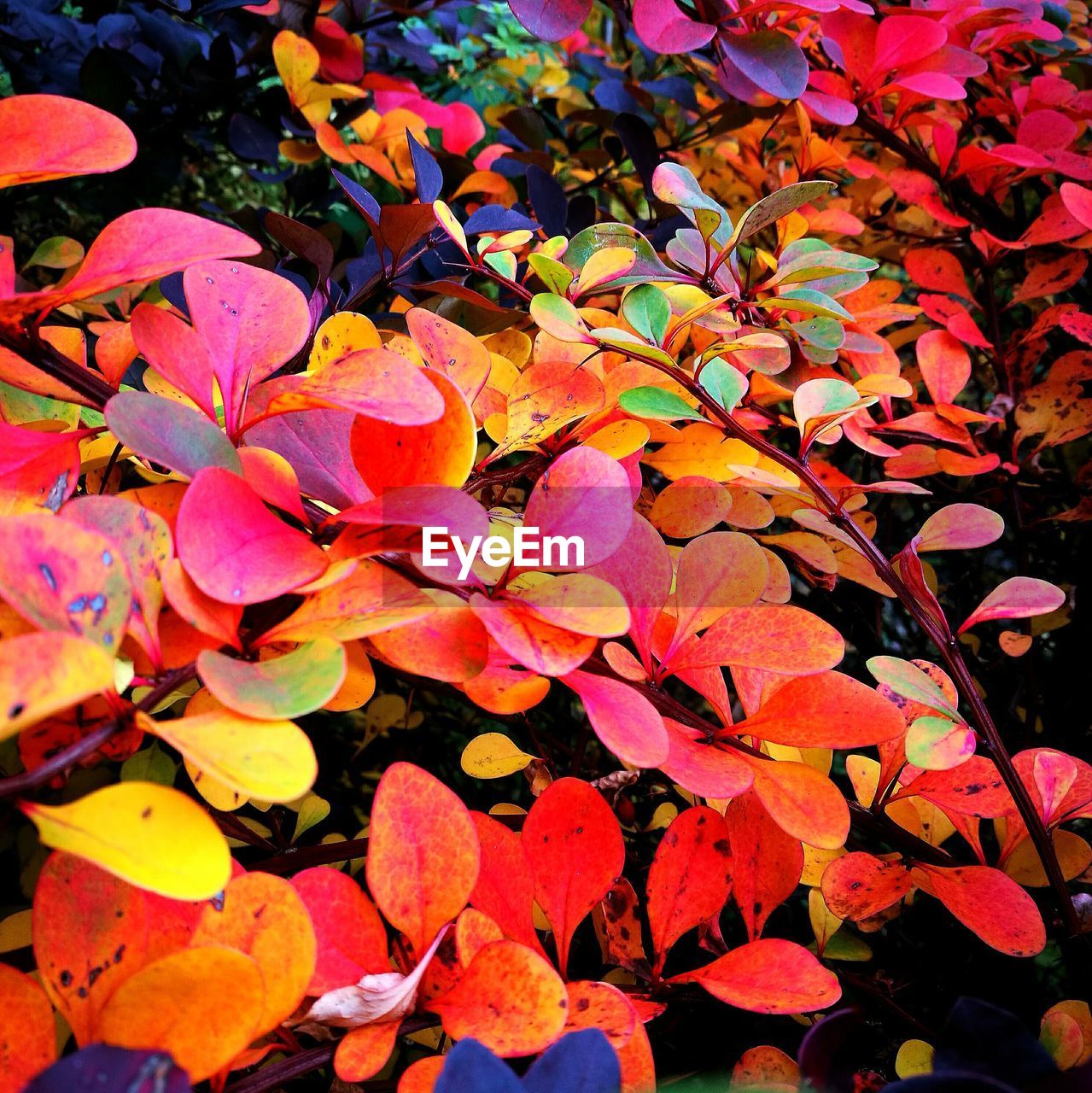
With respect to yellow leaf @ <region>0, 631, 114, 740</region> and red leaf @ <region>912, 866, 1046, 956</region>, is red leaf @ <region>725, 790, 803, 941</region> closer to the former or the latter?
red leaf @ <region>912, 866, 1046, 956</region>

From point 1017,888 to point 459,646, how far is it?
0.30 metres

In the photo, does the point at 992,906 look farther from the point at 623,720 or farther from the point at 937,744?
the point at 623,720

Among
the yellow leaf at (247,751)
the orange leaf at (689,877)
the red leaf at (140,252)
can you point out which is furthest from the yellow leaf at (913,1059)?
the red leaf at (140,252)

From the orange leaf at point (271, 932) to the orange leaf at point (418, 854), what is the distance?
4 centimetres

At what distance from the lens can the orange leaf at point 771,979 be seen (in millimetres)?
336

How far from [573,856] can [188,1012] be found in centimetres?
17

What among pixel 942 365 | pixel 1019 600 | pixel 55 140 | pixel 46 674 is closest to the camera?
pixel 46 674

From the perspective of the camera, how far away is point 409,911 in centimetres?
31

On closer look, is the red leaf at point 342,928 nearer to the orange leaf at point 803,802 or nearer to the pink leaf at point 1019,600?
the orange leaf at point 803,802

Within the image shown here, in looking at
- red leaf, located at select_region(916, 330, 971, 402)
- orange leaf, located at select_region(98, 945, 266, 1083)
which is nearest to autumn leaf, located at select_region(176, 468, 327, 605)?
orange leaf, located at select_region(98, 945, 266, 1083)

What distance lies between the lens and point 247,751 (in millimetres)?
234

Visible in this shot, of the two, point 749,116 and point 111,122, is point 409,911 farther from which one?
point 749,116

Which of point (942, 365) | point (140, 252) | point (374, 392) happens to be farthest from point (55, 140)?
point (942, 365)
